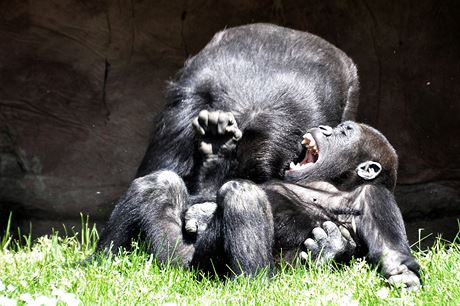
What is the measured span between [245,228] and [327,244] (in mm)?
533

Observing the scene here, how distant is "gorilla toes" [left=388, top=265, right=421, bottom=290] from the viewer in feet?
15.4

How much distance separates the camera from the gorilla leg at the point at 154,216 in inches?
207

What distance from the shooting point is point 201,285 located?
15.9ft

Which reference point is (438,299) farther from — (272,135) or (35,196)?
(35,196)

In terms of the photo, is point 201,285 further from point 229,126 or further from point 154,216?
point 229,126

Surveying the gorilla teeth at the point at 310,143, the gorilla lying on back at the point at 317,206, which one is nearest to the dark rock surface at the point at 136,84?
the gorilla lying on back at the point at 317,206

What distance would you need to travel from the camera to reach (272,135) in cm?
558

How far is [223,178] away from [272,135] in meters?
0.39

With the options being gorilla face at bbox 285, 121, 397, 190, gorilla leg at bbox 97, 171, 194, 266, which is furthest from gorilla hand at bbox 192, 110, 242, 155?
gorilla face at bbox 285, 121, 397, 190

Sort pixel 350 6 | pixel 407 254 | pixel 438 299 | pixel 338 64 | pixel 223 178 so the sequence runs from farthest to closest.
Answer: pixel 350 6
pixel 338 64
pixel 223 178
pixel 407 254
pixel 438 299

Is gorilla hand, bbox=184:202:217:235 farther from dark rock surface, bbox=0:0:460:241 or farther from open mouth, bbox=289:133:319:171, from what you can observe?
dark rock surface, bbox=0:0:460:241

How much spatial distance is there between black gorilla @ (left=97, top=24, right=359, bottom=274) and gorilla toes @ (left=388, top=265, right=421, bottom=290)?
678mm

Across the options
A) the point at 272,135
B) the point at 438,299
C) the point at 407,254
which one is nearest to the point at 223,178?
the point at 272,135

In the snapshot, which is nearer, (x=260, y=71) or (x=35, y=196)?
(x=260, y=71)
